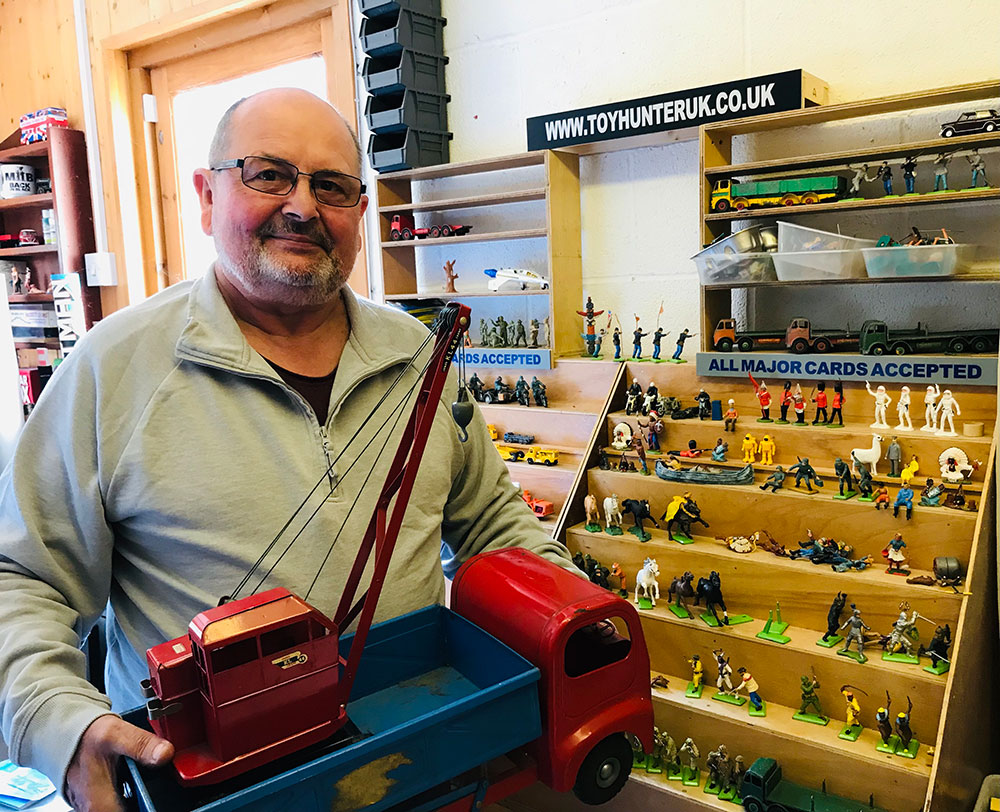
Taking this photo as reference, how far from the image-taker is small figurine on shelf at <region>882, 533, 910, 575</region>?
4.84ft

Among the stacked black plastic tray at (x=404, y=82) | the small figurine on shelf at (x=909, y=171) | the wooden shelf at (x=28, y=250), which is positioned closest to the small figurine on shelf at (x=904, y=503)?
the small figurine on shelf at (x=909, y=171)

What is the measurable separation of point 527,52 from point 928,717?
73.3 inches

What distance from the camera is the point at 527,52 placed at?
2.23 metres

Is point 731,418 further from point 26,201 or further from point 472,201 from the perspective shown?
point 26,201

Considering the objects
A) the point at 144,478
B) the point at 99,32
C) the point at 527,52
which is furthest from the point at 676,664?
the point at 99,32

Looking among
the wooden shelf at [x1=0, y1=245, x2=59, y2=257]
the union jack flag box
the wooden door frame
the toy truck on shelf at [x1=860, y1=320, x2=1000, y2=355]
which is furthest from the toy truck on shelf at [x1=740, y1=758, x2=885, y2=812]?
the union jack flag box

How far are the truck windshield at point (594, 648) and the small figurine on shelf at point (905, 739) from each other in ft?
2.30

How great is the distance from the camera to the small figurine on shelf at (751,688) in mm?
1483

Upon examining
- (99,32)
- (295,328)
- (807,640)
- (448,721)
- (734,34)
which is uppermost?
(99,32)

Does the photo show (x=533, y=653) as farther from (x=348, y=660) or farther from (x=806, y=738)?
(x=806, y=738)

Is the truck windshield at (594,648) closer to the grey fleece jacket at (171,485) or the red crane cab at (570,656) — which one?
the red crane cab at (570,656)

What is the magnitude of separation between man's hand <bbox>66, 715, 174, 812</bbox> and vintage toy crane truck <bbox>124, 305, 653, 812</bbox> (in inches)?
0.5

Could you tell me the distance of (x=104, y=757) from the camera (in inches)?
27.5

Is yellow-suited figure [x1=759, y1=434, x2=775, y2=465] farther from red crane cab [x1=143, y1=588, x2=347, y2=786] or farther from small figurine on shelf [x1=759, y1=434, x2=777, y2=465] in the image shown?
red crane cab [x1=143, y1=588, x2=347, y2=786]
